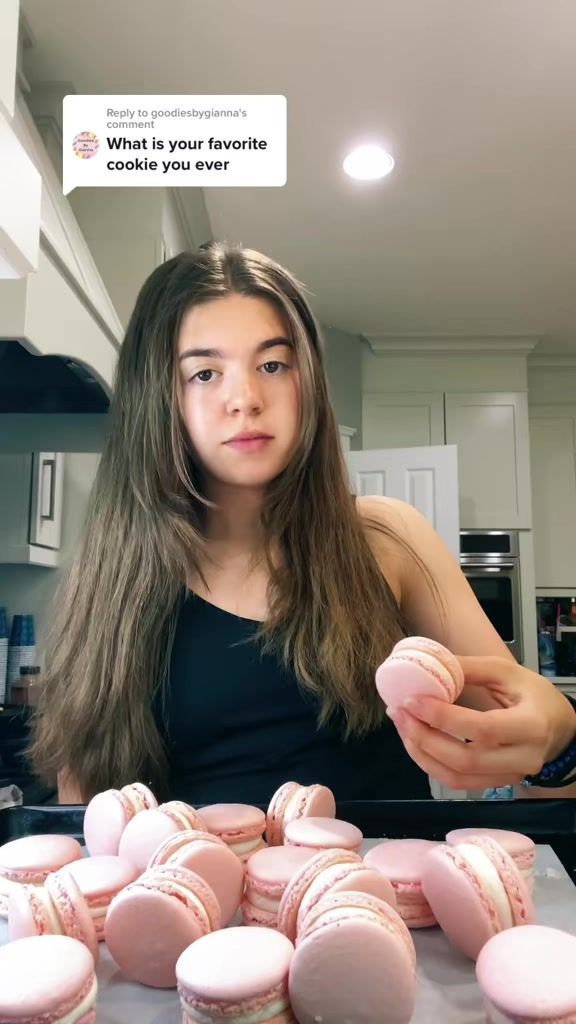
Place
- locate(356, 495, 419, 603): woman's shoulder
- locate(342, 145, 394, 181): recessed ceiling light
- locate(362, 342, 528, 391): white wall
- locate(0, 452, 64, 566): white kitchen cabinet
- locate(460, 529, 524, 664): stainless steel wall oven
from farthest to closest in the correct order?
locate(362, 342, 528, 391): white wall → locate(460, 529, 524, 664): stainless steel wall oven → locate(342, 145, 394, 181): recessed ceiling light → locate(0, 452, 64, 566): white kitchen cabinet → locate(356, 495, 419, 603): woman's shoulder

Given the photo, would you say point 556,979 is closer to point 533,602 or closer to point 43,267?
point 43,267

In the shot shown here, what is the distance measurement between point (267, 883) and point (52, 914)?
0.11m

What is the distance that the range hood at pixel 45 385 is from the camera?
2.59 feet

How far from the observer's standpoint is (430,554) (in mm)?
812

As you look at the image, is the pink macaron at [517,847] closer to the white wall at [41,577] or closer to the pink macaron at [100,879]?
the pink macaron at [100,879]

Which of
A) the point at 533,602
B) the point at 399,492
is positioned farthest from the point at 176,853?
the point at 533,602

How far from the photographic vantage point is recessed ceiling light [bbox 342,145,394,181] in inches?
63.1

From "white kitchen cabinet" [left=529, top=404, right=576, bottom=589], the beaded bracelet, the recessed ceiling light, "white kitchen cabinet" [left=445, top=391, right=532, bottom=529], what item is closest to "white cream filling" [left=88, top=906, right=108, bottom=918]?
the beaded bracelet

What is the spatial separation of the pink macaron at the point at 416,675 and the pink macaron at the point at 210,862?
13 centimetres

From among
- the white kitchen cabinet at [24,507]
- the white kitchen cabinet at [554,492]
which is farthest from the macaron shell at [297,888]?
the white kitchen cabinet at [554,492]

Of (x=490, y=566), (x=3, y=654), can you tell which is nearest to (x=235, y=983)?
(x=3, y=654)

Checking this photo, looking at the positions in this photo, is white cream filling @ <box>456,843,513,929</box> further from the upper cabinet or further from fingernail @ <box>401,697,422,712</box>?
the upper cabinet

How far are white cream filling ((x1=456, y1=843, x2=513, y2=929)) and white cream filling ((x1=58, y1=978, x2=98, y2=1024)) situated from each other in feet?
0.62

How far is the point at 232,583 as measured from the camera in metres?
0.78
